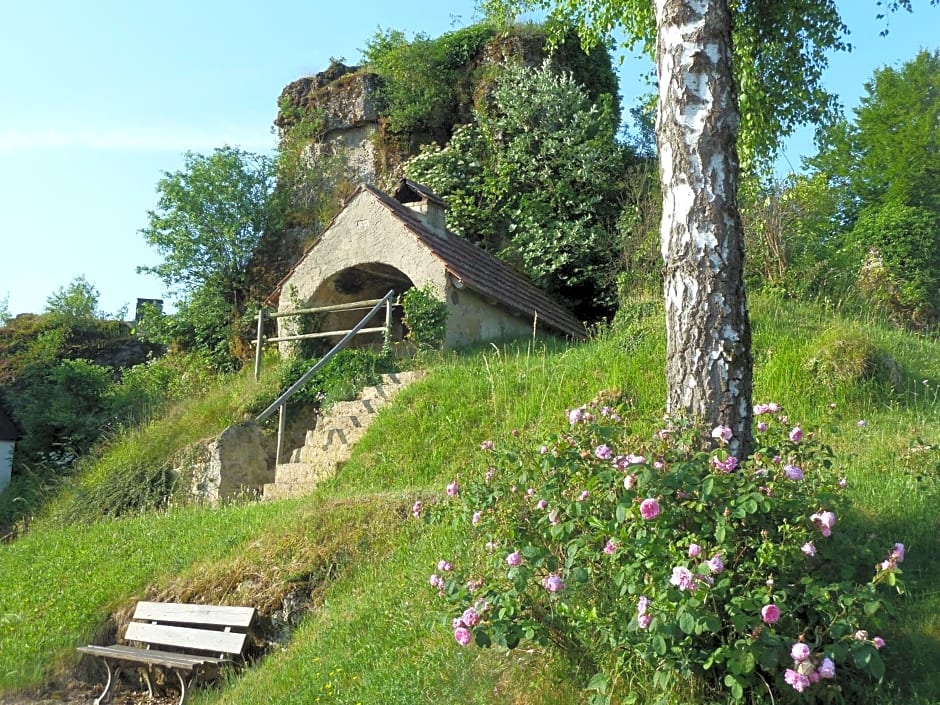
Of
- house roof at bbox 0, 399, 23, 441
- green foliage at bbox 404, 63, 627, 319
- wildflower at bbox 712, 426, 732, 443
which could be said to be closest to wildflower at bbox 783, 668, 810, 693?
wildflower at bbox 712, 426, 732, 443

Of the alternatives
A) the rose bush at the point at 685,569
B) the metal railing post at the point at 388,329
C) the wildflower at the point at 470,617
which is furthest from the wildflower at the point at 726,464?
the metal railing post at the point at 388,329

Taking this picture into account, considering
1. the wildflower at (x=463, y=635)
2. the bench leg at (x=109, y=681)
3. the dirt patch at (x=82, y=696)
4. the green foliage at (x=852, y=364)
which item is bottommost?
the dirt patch at (x=82, y=696)

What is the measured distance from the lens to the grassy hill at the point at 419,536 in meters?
5.23

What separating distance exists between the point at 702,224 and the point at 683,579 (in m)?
2.12

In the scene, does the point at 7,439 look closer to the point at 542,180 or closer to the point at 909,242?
the point at 542,180

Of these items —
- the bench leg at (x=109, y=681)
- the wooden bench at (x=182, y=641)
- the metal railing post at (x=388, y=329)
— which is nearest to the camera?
the wooden bench at (x=182, y=641)

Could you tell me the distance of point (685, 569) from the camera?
364 cm

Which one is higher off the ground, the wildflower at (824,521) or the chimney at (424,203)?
the chimney at (424,203)

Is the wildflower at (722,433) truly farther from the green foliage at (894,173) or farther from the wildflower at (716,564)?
the green foliage at (894,173)

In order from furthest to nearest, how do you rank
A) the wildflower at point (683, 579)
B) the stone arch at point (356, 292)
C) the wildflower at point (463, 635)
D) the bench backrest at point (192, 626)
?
1. the stone arch at point (356, 292)
2. the bench backrest at point (192, 626)
3. the wildflower at point (463, 635)
4. the wildflower at point (683, 579)

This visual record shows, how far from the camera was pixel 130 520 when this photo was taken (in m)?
11.1

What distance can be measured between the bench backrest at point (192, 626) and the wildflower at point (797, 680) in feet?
14.6

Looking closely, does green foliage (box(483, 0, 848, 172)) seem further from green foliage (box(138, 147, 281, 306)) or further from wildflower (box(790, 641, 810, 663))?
green foliage (box(138, 147, 281, 306))

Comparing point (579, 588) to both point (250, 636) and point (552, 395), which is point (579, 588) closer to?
point (250, 636)
